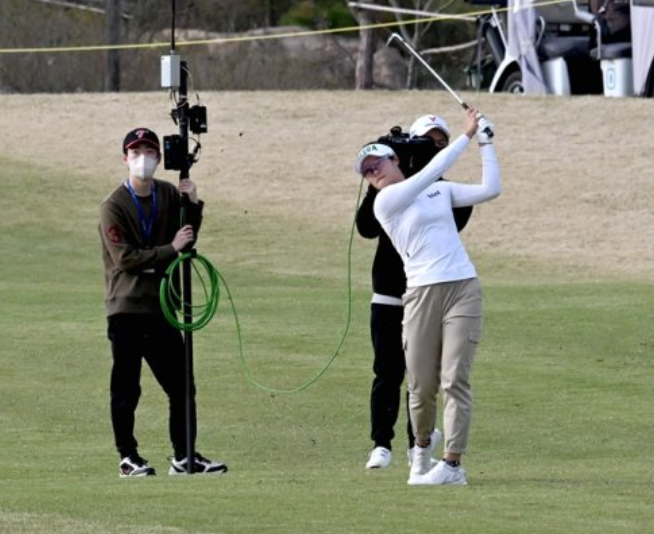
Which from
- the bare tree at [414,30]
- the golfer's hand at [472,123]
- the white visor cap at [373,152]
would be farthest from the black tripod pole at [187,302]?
the bare tree at [414,30]

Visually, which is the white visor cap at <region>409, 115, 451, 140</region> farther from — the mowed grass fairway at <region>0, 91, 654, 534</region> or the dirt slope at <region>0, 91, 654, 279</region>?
the dirt slope at <region>0, 91, 654, 279</region>

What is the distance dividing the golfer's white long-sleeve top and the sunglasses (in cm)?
19

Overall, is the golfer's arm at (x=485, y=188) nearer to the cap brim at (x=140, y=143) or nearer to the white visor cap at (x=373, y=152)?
the white visor cap at (x=373, y=152)

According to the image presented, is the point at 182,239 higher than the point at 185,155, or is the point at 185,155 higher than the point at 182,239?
the point at 185,155

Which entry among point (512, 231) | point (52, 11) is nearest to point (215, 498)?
point (512, 231)

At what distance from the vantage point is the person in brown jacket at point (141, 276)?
412 inches

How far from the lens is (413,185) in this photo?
9.58 metres

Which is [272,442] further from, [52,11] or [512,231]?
[52,11]

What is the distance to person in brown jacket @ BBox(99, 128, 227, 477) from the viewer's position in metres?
10.5

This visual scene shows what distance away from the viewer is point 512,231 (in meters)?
28.4

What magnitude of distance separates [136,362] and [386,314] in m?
1.42

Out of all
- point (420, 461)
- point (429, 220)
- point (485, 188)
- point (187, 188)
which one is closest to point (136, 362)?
point (187, 188)

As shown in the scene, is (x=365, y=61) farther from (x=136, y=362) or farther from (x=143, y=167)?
(x=143, y=167)

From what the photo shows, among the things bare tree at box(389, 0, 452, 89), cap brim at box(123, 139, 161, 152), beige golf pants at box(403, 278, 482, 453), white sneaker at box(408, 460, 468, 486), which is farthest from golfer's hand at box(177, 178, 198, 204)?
bare tree at box(389, 0, 452, 89)
